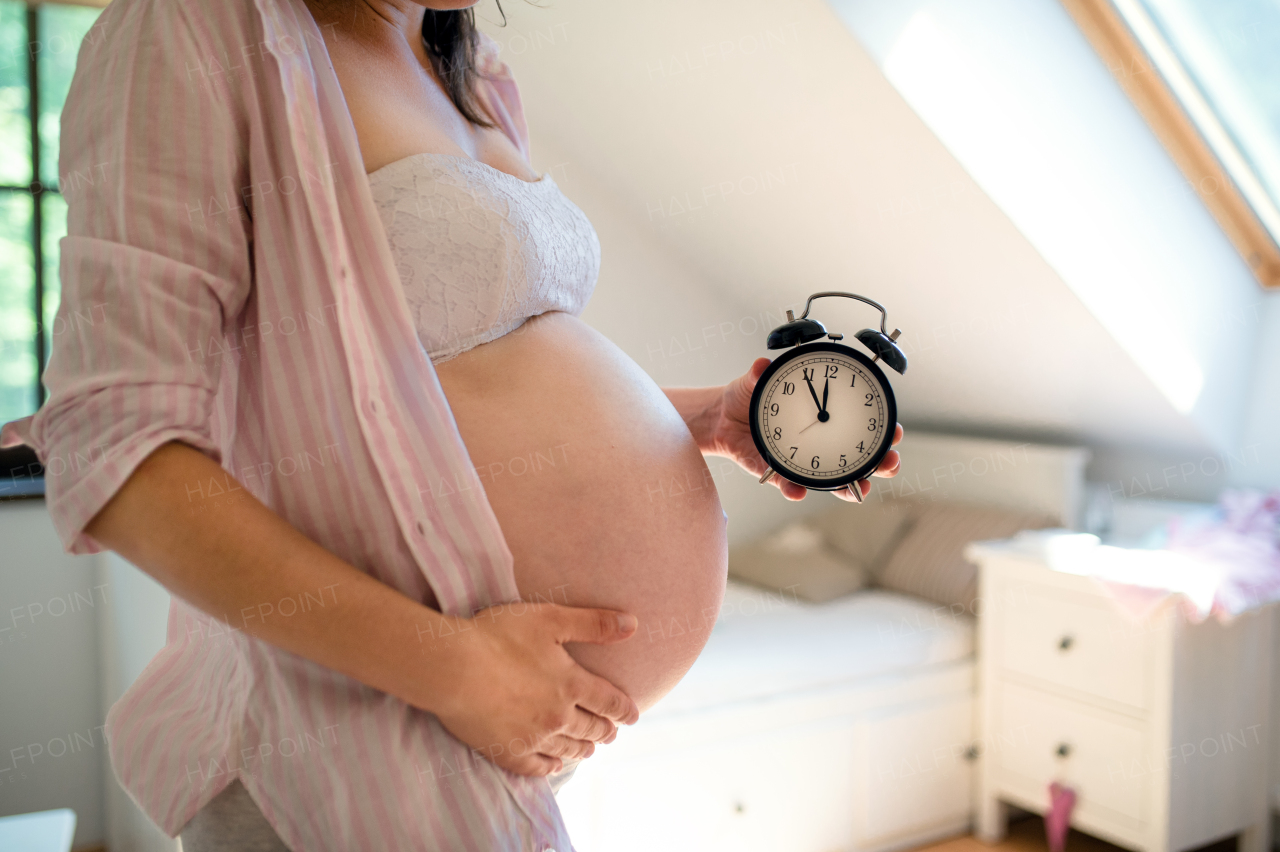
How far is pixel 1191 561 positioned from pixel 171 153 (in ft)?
8.13

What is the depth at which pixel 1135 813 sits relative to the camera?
229 cm

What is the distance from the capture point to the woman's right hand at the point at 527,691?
592 millimetres

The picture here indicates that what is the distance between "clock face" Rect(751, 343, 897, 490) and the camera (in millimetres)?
902

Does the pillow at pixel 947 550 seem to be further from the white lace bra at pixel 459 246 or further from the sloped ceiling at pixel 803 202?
the white lace bra at pixel 459 246

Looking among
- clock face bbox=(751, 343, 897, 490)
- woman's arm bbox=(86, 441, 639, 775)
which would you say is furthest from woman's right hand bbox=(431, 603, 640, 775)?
clock face bbox=(751, 343, 897, 490)

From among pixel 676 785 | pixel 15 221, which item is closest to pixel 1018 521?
pixel 676 785

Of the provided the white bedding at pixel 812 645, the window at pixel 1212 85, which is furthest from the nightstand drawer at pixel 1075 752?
the window at pixel 1212 85

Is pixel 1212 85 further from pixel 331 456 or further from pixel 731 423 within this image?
pixel 331 456

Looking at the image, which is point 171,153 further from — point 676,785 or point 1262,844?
point 1262,844

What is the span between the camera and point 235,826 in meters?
0.60

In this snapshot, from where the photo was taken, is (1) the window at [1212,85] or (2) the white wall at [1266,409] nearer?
(1) the window at [1212,85]

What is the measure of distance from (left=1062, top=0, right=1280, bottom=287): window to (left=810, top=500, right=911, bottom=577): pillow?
130 cm

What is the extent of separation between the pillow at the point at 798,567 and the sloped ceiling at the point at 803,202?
25.5 inches

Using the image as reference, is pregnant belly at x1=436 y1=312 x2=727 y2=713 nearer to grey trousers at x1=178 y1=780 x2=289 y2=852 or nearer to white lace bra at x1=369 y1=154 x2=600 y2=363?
white lace bra at x1=369 y1=154 x2=600 y2=363
